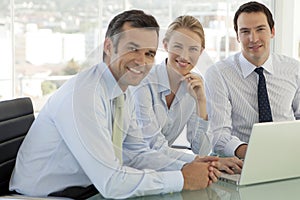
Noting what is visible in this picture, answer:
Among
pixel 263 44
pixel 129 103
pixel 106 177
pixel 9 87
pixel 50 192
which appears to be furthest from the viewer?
pixel 9 87

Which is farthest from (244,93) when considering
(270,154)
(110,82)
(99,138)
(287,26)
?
(287,26)

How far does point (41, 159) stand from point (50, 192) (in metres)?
0.11

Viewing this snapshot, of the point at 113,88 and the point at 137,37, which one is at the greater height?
the point at 137,37

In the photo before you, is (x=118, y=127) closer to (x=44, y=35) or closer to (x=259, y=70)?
(x=259, y=70)

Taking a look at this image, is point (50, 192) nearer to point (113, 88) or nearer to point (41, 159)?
point (41, 159)

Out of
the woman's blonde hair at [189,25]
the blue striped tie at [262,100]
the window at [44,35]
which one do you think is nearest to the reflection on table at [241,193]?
the woman's blonde hair at [189,25]

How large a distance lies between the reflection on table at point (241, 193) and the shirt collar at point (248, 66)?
2.67 ft

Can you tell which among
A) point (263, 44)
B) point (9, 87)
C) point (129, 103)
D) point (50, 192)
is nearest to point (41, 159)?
point (50, 192)

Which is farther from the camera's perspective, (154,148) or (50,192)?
(154,148)

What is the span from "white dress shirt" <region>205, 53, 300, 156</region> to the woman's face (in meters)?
0.39

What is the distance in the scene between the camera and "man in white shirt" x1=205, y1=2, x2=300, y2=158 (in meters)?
2.34

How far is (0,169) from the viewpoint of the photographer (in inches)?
68.9

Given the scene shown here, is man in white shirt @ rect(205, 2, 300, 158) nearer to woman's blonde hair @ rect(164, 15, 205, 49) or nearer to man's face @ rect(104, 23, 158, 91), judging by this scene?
woman's blonde hair @ rect(164, 15, 205, 49)

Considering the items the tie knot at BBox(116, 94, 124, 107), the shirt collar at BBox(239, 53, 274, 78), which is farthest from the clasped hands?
the shirt collar at BBox(239, 53, 274, 78)
